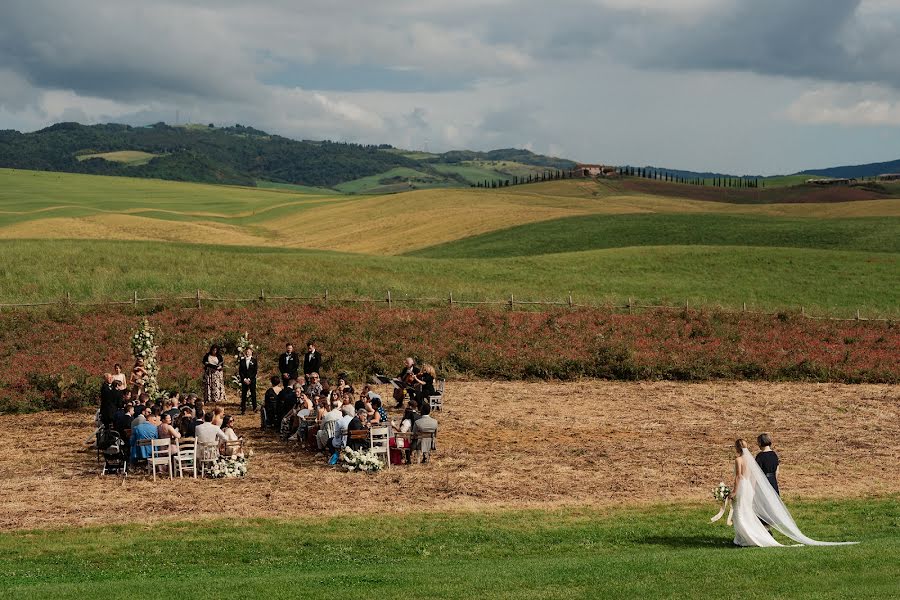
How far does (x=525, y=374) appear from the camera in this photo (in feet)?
121

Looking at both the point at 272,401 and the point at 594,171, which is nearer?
the point at 272,401

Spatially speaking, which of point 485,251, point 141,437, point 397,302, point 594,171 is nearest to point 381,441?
point 141,437

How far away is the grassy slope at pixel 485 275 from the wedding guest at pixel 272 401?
1818 cm

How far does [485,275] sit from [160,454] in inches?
1423

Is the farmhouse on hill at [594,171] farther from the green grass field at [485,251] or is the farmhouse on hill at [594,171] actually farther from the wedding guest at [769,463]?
the wedding guest at [769,463]

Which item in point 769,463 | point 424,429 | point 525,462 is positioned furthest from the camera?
point 525,462

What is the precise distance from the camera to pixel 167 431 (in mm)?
22484

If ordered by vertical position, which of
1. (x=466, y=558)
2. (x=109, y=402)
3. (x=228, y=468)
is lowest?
(x=228, y=468)

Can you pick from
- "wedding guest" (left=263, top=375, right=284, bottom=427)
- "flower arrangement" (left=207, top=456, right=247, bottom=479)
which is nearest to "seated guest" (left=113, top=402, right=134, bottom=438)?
"flower arrangement" (left=207, top=456, right=247, bottom=479)

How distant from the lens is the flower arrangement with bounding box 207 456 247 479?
22250 millimetres

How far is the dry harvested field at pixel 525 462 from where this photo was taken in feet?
65.9

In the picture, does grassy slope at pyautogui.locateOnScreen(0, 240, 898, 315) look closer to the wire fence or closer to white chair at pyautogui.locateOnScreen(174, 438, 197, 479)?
the wire fence

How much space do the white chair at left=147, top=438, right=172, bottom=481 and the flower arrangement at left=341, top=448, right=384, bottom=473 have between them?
3758 millimetres

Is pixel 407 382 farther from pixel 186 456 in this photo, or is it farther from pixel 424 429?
pixel 186 456
